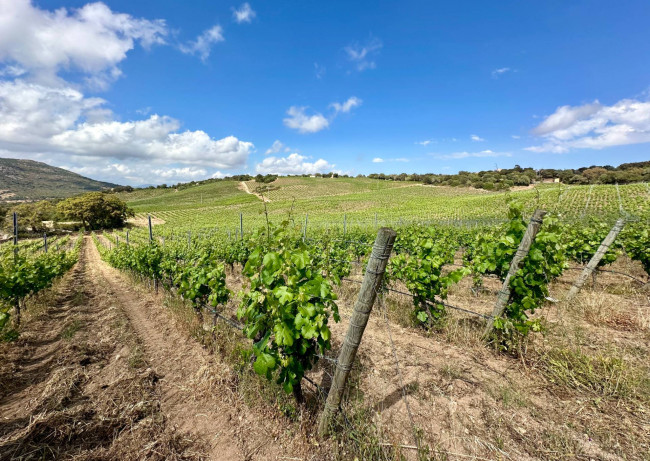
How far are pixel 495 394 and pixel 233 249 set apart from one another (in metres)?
9.51

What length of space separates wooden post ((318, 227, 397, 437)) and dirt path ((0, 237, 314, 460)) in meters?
0.47

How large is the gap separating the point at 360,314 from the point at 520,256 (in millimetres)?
2824

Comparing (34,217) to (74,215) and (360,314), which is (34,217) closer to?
(74,215)

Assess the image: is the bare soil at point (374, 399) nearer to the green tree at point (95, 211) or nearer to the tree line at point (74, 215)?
the green tree at point (95, 211)

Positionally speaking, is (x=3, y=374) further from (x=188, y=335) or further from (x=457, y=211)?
(x=457, y=211)

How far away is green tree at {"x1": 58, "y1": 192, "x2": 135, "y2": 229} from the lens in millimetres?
47294

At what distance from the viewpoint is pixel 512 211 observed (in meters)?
3.95

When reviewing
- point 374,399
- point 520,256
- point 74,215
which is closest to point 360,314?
point 374,399

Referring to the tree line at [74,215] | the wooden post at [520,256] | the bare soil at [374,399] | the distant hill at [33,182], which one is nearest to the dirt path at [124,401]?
the bare soil at [374,399]

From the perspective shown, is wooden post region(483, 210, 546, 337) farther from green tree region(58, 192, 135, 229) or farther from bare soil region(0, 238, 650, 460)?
green tree region(58, 192, 135, 229)

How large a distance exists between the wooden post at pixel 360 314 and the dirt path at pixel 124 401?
47cm

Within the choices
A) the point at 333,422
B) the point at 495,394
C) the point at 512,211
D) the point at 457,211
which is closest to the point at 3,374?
the point at 333,422

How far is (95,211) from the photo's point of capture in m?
48.2

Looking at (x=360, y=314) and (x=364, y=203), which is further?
(x=364, y=203)
